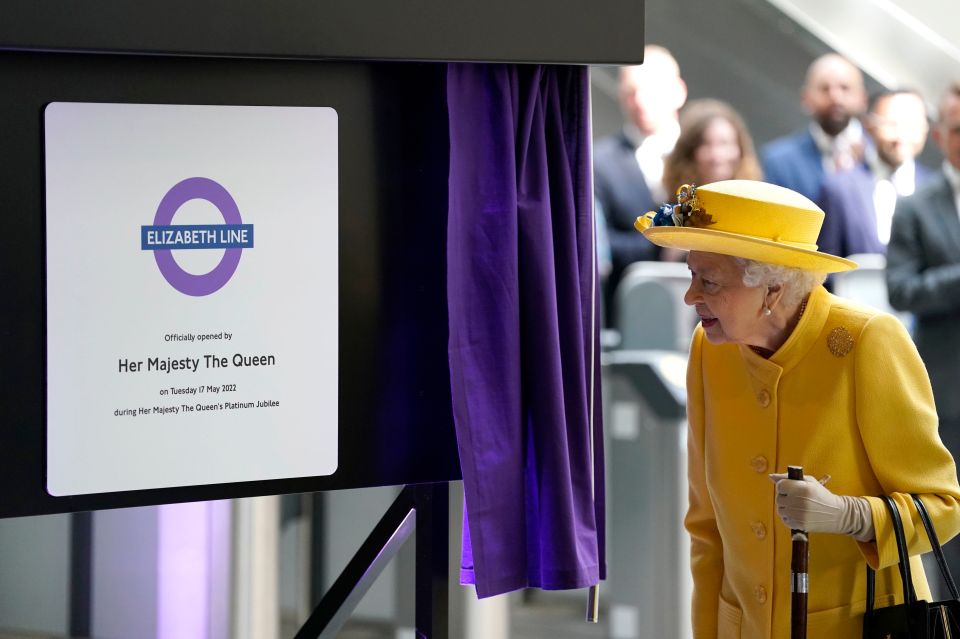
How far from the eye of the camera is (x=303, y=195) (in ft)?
6.47

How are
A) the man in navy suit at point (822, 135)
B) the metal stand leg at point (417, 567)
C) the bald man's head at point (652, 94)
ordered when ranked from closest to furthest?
the metal stand leg at point (417, 567), the bald man's head at point (652, 94), the man in navy suit at point (822, 135)

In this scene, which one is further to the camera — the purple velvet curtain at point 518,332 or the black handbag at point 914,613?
the purple velvet curtain at point 518,332

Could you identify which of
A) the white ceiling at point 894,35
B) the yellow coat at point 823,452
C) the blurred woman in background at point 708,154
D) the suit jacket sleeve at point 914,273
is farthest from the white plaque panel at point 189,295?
the white ceiling at point 894,35

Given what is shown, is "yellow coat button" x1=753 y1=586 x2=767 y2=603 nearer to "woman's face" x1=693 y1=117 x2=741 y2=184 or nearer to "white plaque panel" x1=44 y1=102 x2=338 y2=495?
"white plaque panel" x1=44 y1=102 x2=338 y2=495

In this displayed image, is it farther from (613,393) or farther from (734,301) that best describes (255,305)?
(613,393)

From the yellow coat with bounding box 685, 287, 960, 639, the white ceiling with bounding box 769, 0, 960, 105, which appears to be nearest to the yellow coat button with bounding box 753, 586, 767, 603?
the yellow coat with bounding box 685, 287, 960, 639

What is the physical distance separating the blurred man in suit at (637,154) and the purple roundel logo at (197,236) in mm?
2839

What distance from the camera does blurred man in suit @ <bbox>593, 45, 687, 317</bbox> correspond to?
183 inches

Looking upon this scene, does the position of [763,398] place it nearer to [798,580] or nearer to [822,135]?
[798,580]

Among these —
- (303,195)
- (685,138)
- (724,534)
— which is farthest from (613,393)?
(303,195)

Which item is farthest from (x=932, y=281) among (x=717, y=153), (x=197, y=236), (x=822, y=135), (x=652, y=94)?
(x=197, y=236)

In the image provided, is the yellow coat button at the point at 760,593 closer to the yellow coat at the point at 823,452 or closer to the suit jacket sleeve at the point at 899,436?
the yellow coat at the point at 823,452

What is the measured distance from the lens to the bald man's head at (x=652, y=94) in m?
4.90

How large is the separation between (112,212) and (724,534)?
118cm
